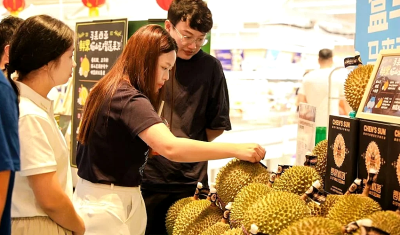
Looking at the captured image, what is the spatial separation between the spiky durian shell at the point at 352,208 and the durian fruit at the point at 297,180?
0.18m

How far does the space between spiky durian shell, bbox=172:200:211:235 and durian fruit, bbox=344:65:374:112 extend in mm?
634

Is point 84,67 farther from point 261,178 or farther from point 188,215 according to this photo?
point 261,178

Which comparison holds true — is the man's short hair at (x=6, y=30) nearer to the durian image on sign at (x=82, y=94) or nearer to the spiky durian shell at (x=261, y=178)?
the spiky durian shell at (x=261, y=178)

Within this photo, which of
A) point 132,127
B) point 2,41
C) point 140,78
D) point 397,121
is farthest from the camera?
point 2,41

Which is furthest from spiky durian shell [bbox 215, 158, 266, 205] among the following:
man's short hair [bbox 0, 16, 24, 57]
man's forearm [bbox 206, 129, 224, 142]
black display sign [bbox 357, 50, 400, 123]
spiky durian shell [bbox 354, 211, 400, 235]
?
man's short hair [bbox 0, 16, 24, 57]

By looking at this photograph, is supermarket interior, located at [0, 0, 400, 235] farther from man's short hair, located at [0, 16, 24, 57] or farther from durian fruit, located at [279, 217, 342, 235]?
man's short hair, located at [0, 16, 24, 57]

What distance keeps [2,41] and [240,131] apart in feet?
11.7

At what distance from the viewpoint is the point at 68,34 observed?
5.09ft

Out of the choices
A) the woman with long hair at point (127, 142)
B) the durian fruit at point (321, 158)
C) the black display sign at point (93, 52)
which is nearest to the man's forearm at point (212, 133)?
the woman with long hair at point (127, 142)

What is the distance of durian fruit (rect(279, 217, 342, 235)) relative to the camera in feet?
3.57

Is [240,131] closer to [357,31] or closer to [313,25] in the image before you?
[313,25]

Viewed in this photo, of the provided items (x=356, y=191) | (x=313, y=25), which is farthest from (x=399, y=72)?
(x=313, y=25)

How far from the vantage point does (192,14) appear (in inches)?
84.0

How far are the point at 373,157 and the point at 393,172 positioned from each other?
0.30 feet
